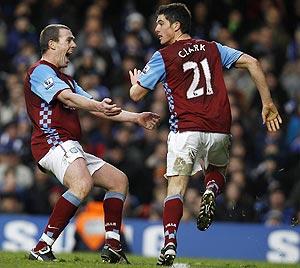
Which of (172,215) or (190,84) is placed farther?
(190,84)

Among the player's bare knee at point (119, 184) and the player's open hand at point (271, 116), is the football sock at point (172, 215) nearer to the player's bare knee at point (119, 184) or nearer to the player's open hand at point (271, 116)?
the player's bare knee at point (119, 184)

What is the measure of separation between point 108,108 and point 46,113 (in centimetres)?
91

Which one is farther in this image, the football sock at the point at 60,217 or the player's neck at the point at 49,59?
the player's neck at the point at 49,59

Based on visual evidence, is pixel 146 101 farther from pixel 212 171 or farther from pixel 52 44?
pixel 52 44

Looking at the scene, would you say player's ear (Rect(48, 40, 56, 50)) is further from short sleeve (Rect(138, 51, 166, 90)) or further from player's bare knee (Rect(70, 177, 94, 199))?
player's bare knee (Rect(70, 177, 94, 199))

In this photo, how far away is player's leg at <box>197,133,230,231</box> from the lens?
37.7 ft

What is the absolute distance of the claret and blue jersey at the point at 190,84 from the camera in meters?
11.6

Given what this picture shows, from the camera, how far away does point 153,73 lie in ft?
38.0

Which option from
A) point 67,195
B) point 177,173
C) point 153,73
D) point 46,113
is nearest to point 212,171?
point 177,173

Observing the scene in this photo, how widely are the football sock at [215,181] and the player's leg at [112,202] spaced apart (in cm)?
90

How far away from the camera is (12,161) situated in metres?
19.3

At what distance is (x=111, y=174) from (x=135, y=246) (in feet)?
18.4

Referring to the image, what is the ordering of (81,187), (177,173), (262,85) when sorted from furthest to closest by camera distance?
(262,85) < (81,187) < (177,173)

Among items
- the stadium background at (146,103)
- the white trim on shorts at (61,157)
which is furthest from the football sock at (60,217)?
the stadium background at (146,103)
